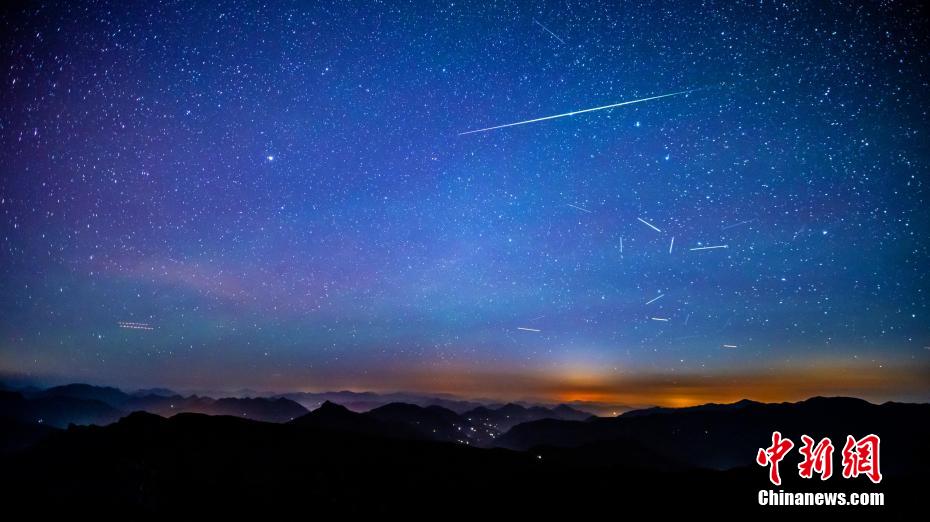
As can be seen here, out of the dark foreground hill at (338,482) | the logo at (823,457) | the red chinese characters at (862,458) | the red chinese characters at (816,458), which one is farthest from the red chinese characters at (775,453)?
the dark foreground hill at (338,482)

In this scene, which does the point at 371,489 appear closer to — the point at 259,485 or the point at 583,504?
the point at 259,485

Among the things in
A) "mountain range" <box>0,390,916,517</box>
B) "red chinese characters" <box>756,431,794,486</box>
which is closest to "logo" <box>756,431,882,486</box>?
"red chinese characters" <box>756,431,794,486</box>

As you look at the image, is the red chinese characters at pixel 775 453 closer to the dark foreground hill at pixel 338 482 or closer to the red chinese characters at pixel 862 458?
the red chinese characters at pixel 862 458

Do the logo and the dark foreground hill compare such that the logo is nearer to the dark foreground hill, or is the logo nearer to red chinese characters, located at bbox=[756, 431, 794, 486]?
red chinese characters, located at bbox=[756, 431, 794, 486]

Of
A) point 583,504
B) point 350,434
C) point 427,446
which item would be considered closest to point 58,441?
point 350,434

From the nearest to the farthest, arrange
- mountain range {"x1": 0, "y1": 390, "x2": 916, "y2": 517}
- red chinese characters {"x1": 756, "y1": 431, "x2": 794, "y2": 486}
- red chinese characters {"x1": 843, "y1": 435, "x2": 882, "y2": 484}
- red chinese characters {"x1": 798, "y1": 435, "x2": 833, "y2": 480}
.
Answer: red chinese characters {"x1": 756, "y1": 431, "x2": 794, "y2": 486} → red chinese characters {"x1": 798, "y1": 435, "x2": 833, "y2": 480} → red chinese characters {"x1": 843, "y1": 435, "x2": 882, "y2": 484} → mountain range {"x1": 0, "y1": 390, "x2": 916, "y2": 517}

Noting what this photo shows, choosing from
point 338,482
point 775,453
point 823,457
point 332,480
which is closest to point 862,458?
point 823,457

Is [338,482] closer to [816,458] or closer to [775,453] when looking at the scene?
[775,453]
